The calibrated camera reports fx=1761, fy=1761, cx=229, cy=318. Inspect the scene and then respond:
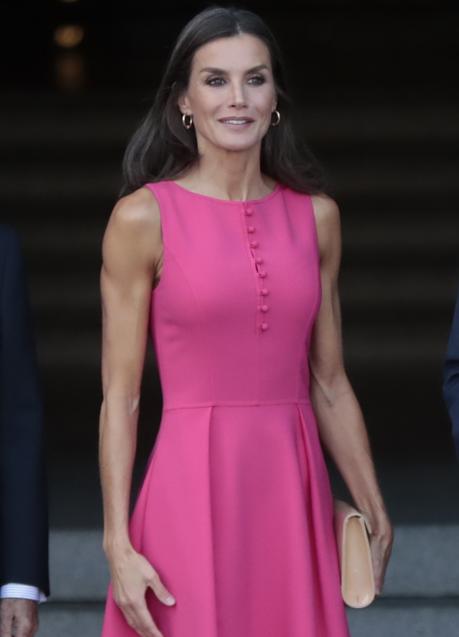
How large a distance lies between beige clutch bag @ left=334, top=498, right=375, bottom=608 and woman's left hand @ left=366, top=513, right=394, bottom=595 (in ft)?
0.27

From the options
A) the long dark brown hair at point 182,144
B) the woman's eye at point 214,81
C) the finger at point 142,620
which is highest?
the woman's eye at point 214,81

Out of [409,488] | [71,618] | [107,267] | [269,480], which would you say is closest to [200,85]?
[107,267]

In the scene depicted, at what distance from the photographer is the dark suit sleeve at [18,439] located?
10.6 feet

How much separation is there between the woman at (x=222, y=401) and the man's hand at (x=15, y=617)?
0.18 m

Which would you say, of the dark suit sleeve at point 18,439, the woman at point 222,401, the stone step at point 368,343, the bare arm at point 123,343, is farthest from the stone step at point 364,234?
the dark suit sleeve at point 18,439

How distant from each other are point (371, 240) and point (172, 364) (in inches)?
266

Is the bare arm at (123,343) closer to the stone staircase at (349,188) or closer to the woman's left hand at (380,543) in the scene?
the woman's left hand at (380,543)

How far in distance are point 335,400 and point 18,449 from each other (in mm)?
662

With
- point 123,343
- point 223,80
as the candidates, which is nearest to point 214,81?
point 223,80

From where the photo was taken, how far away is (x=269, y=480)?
3361 millimetres

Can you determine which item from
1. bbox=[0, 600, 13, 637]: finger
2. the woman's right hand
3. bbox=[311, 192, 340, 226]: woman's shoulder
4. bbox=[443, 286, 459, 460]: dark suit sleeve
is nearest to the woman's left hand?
bbox=[443, 286, 459, 460]: dark suit sleeve

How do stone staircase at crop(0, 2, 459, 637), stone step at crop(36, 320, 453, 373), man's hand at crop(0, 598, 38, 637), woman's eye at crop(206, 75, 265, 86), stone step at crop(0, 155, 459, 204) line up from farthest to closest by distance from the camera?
stone step at crop(36, 320, 453, 373)
stone step at crop(0, 155, 459, 204)
stone staircase at crop(0, 2, 459, 637)
woman's eye at crop(206, 75, 265, 86)
man's hand at crop(0, 598, 38, 637)

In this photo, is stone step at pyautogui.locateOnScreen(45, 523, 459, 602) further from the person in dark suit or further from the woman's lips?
the woman's lips

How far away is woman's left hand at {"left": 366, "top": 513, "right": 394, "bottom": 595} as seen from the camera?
3406mm
